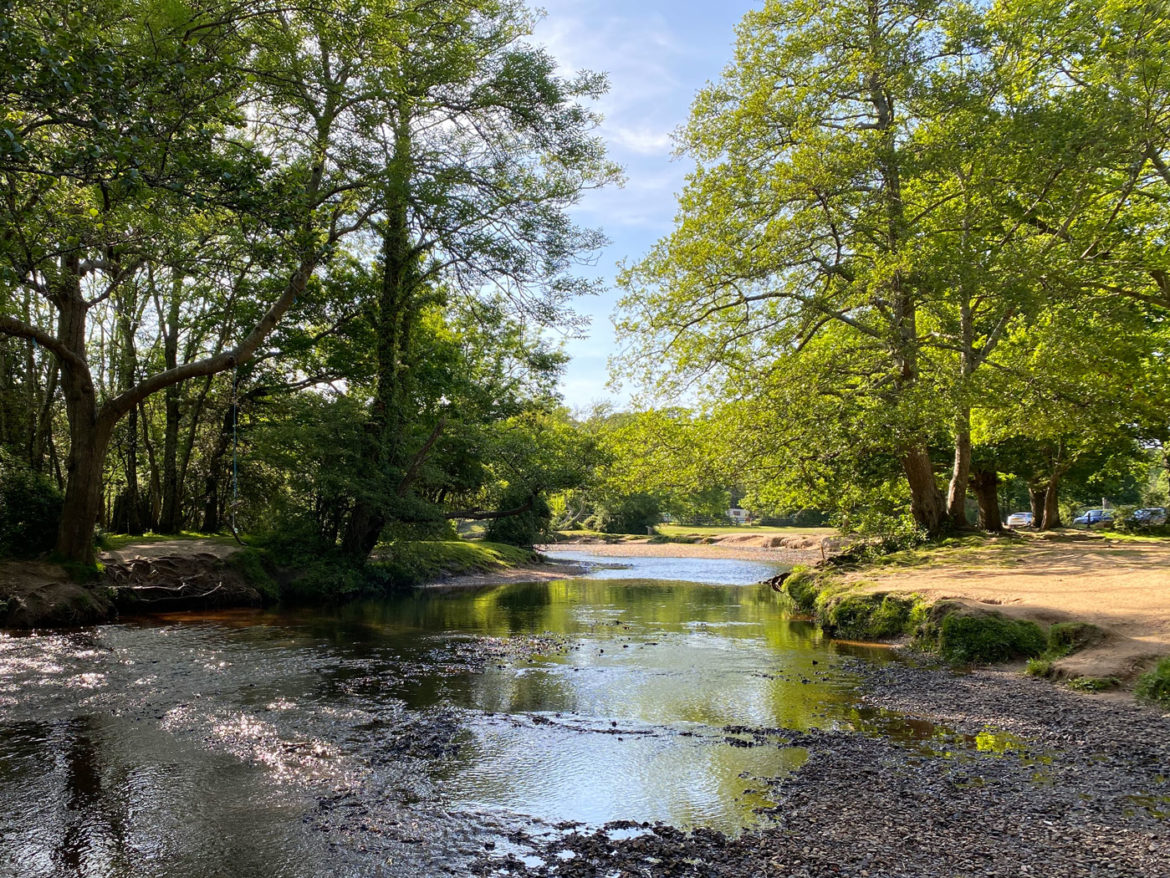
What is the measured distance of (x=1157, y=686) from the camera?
317 inches

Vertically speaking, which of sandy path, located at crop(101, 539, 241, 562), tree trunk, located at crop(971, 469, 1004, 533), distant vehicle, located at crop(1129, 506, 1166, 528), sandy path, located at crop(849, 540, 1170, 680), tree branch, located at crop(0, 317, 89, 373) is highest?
tree branch, located at crop(0, 317, 89, 373)

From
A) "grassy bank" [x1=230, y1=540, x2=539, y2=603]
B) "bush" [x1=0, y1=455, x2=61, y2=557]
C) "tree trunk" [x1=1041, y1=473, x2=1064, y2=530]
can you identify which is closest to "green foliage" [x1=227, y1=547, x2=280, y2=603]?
"grassy bank" [x1=230, y1=540, x2=539, y2=603]

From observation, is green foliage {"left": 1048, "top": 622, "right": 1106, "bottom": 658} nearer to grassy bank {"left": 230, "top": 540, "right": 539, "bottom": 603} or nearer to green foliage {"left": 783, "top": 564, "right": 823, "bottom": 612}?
green foliage {"left": 783, "top": 564, "right": 823, "bottom": 612}

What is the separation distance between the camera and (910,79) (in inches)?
632

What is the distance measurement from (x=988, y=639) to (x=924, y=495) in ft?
32.7

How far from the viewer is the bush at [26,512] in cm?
1587

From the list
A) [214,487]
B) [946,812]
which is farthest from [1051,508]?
[214,487]

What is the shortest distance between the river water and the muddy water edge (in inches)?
1.3

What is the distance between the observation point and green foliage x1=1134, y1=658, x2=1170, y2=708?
7.88 meters

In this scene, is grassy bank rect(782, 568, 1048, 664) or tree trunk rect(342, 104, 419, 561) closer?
grassy bank rect(782, 568, 1048, 664)

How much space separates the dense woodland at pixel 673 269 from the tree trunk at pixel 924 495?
3.2 inches

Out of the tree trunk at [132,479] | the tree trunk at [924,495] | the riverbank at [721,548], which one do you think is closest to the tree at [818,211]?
the tree trunk at [924,495]

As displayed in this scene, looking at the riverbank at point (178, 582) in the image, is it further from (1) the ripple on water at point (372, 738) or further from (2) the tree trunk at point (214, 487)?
(2) the tree trunk at point (214, 487)

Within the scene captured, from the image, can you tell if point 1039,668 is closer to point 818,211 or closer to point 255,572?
point 818,211
